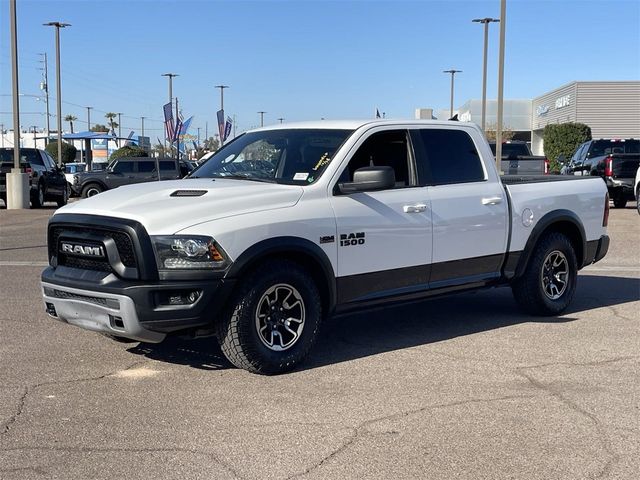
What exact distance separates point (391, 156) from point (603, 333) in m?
2.60

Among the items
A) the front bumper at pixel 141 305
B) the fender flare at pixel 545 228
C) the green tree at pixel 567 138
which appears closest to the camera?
the front bumper at pixel 141 305

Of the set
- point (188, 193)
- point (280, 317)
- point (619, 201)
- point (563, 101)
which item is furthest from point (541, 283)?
point (563, 101)

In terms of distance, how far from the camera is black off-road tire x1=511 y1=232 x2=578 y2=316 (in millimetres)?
7746

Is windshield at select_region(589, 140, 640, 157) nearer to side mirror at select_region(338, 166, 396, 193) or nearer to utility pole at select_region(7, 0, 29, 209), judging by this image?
utility pole at select_region(7, 0, 29, 209)

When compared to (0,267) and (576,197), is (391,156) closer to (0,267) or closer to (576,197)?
(576,197)

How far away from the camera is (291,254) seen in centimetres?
588

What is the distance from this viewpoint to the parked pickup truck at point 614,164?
69.7 ft

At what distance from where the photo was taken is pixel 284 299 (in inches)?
231

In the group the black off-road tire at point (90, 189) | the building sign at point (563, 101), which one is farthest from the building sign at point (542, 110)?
the black off-road tire at point (90, 189)

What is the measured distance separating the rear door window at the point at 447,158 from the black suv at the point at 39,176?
63.6ft

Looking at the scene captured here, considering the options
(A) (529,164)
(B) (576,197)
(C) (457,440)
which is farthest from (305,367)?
(A) (529,164)

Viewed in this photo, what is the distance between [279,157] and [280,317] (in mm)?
1475

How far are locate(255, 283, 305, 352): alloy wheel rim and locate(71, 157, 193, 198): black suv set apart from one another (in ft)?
69.6

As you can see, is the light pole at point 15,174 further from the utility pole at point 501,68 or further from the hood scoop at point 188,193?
the hood scoop at point 188,193
